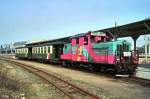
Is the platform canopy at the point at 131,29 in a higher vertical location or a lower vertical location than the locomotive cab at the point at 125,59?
higher

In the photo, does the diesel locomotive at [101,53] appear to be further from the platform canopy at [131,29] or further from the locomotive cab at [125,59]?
the platform canopy at [131,29]

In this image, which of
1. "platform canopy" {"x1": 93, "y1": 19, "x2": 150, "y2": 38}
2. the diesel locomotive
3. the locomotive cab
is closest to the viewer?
the locomotive cab

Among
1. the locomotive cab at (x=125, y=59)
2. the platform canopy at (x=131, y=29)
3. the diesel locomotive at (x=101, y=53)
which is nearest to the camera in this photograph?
the locomotive cab at (x=125, y=59)

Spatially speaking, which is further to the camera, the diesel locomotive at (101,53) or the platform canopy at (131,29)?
the platform canopy at (131,29)

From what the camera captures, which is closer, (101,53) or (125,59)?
(125,59)

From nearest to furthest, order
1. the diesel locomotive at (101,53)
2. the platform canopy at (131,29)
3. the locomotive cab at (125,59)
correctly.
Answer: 1. the locomotive cab at (125,59)
2. the diesel locomotive at (101,53)
3. the platform canopy at (131,29)

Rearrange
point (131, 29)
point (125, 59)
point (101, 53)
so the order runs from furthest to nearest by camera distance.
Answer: point (131, 29)
point (101, 53)
point (125, 59)

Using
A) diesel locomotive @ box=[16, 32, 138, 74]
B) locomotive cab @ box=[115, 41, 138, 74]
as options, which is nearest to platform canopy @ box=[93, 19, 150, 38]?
diesel locomotive @ box=[16, 32, 138, 74]

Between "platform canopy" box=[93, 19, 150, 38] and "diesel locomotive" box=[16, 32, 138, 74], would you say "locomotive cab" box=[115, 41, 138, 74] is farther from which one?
"platform canopy" box=[93, 19, 150, 38]

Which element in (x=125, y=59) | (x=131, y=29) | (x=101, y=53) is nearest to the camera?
(x=125, y=59)

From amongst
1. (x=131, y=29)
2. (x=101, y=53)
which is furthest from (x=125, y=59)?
(x=131, y=29)

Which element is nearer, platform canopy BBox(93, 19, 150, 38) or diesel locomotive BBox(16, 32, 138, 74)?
diesel locomotive BBox(16, 32, 138, 74)

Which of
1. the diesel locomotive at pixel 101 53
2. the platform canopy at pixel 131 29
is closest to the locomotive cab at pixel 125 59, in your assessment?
the diesel locomotive at pixel 101 53

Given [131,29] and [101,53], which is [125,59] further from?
[131,29]
